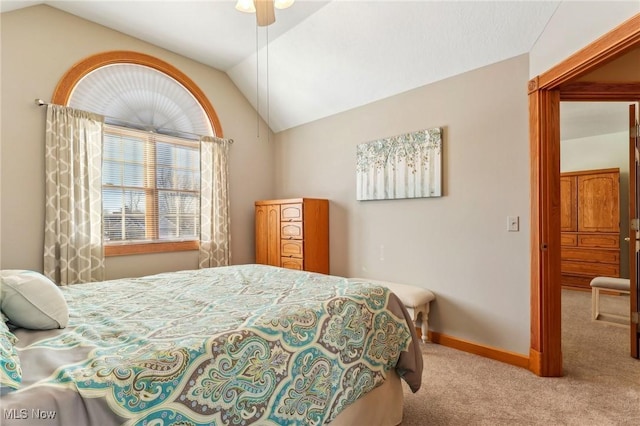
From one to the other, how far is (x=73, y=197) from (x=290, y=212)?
2109mm

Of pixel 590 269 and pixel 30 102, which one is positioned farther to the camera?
pixel 590 269

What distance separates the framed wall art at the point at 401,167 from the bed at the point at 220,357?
1554mm

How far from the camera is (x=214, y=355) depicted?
1057mm

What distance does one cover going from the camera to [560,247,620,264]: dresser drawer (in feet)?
15.6

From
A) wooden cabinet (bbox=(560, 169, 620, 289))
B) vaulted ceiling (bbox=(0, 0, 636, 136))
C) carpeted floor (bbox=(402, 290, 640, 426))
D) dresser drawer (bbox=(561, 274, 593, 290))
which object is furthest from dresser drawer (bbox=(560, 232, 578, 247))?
vaulted ceiling (bbox=(0, 0, 636, 136))

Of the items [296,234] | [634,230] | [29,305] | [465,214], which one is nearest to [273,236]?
[296,234]

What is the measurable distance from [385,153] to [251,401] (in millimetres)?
2744

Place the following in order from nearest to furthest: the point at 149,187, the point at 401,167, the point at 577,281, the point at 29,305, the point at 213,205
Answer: the point at 29,305 → the point at 401,167 → the point at 149,187 → the point at 213,205 → the point at 577,281

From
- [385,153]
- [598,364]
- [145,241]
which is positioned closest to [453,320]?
[598,364]

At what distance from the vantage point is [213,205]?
384 centimetres

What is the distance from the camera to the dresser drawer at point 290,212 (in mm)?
3656

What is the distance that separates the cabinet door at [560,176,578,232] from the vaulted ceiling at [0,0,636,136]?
377 cm

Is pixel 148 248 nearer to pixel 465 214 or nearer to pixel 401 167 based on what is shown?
pixel 401 167

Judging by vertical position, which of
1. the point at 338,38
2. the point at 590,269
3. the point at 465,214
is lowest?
the point at 590,269
